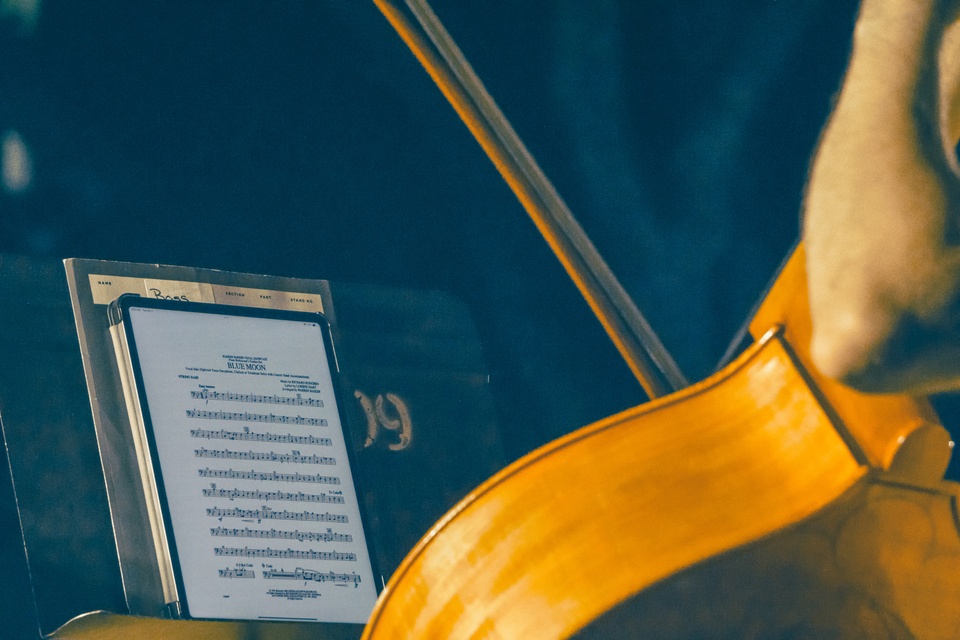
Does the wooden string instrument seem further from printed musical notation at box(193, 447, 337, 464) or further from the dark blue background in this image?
the dark blue background

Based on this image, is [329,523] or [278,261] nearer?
[329,523]

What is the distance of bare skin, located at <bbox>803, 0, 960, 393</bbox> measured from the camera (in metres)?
0.70

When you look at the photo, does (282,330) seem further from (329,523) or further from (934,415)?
(934,415)

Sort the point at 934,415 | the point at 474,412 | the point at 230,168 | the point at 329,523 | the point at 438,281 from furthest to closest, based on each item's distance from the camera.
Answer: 1. the point at 438,281
2. the point at 230,168
3. the point at 474,412
4. the point at 329,523
5. the point at 934,415

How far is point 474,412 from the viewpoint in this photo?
145 centimetres

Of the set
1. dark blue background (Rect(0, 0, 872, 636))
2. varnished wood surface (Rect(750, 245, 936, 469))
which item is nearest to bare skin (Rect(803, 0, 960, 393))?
varnished wood surface (Rect(750, 245, 936, 469))

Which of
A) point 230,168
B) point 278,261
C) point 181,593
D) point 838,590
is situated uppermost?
point 230,168

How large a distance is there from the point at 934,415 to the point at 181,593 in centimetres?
64

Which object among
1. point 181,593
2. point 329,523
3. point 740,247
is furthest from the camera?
point 740,247

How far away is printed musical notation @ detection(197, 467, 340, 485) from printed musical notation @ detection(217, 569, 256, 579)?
9 centimetres

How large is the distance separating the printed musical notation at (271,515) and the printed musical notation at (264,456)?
0.05m

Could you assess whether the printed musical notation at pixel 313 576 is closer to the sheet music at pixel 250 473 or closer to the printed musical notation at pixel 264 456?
the sheet music at pixel 250 473

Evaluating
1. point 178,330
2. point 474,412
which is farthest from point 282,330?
point 474,412

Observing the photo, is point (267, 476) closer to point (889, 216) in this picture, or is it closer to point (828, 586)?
point (828, 586)
